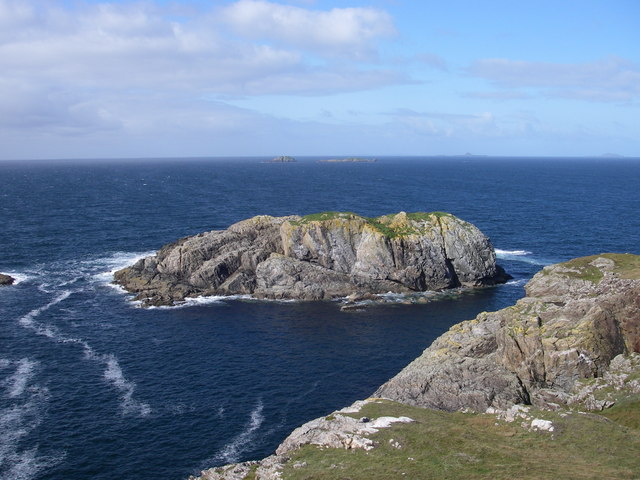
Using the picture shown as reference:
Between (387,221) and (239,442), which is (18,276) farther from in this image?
(239,442)

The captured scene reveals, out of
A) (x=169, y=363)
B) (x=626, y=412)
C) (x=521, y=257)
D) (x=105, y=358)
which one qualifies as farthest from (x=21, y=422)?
→ (x=521, y=257)

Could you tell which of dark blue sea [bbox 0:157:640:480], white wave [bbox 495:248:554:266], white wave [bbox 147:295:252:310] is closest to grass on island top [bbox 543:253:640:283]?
dark blue sea [bbox 0:157:640:480]

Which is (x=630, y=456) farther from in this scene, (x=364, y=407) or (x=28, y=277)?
(x=28, y=277)

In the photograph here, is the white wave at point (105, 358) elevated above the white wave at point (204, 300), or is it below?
below

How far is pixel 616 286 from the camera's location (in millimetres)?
59594

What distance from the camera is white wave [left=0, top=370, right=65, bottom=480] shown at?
159 feet

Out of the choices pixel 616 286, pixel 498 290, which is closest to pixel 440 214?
pixel 498 290

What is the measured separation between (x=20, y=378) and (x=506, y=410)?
2083 inches

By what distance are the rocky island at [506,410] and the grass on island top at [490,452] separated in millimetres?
75

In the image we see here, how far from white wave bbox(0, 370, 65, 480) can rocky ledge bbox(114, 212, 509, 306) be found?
34.0 metres

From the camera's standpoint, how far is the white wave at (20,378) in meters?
61.9

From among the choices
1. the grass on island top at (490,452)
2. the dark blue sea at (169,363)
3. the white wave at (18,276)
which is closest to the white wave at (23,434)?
the dark blue sea at (169,363)

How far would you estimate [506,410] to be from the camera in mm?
45031

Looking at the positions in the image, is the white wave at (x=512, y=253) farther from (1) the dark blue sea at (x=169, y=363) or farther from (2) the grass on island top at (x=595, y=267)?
(2) the grass on island top at (x=595, y=267)
